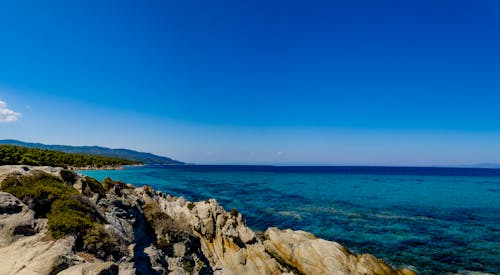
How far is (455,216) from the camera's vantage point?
4628cm

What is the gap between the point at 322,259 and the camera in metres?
22.0

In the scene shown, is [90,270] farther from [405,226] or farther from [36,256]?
[405,226]

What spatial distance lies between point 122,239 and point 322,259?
53.6ft

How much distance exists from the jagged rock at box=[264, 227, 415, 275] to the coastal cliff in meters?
0.08

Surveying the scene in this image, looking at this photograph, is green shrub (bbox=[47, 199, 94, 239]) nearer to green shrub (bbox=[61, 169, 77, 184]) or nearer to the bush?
the bush

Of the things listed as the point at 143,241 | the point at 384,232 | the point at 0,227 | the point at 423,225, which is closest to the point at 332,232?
the point at 384,232

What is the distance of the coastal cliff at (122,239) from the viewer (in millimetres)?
10750

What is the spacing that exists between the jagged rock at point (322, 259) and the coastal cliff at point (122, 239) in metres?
0.08

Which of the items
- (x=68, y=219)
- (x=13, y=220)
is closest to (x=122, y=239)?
(x=68, y=219)

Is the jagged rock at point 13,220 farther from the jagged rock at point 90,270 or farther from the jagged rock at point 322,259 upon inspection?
the jagged rock at point 322,259

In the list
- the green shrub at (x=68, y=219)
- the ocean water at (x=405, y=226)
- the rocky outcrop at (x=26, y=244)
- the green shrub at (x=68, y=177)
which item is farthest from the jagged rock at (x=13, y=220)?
the ocean water at (x=405, y=226)

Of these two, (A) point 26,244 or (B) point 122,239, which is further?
(B) point 122,239

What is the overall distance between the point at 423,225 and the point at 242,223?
3000cm

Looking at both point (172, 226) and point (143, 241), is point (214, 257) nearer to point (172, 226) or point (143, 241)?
point (172, 226)
